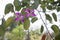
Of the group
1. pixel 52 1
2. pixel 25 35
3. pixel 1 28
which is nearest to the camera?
pixel 1 28

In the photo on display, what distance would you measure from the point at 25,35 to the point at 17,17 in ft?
2.12

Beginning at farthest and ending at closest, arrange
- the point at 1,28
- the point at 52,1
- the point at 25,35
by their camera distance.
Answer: the point at 25,35 → the point at 52,1 → the point at 1,28

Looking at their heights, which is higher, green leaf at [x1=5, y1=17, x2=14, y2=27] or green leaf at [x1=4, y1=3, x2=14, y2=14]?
green leaf at [x1=4, y1=3, x2=14, y2=14]

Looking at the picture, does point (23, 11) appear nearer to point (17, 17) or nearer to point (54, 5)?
point (17, 17)

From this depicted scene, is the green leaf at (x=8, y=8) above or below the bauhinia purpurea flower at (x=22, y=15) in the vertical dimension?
above

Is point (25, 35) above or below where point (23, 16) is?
below

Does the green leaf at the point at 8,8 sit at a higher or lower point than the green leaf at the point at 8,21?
higher

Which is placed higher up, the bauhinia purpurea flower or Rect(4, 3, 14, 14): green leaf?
Rect(4, 3, 14, 14): green leaf

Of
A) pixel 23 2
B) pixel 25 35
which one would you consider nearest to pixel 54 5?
pixel 23 2

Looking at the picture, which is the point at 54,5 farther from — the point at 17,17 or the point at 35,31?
the point at 35,31

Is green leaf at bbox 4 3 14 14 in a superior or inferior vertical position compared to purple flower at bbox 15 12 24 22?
superior

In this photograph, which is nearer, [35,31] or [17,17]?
[17,17]

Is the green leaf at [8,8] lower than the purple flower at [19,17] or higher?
higher

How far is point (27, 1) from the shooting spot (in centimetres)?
47
